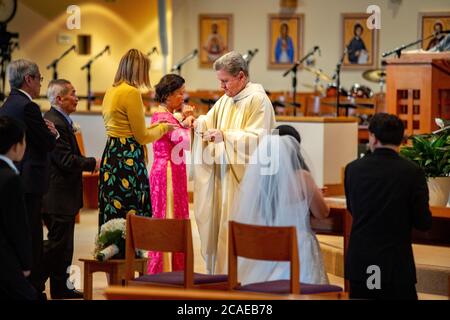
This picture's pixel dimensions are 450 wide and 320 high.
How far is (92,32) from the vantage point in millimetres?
17000

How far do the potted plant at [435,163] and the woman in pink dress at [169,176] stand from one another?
4.88ft

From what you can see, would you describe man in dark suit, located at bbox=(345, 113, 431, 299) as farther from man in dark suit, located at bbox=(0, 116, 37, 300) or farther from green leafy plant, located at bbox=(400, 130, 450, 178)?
green leafy plant, located at bbox=(400, 130, 450, 178)

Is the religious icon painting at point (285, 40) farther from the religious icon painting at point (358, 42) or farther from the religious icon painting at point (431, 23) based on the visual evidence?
the religious icon painting at point (431, 23)

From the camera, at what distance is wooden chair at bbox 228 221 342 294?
461 cm

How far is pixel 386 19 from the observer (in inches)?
663

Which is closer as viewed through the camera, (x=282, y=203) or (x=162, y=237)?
(x=162, y=237)

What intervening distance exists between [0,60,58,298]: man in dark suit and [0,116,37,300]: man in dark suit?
149cm

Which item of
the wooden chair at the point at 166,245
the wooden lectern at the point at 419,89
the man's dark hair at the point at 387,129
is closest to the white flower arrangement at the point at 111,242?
the wooden chair at the point at 166,245

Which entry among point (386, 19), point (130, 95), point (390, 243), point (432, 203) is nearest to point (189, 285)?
point (390, 243)

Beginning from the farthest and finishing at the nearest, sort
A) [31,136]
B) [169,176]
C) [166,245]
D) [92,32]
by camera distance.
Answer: [92,32]
[169,176]
[31,136]
[166,245]

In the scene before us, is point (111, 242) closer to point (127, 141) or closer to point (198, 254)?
point (127, 141)

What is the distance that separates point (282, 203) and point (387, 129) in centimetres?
95

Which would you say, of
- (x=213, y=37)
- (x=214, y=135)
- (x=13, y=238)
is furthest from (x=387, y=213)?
(x=213, y=37)

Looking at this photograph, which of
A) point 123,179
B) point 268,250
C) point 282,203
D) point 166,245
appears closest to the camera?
point 268,250
